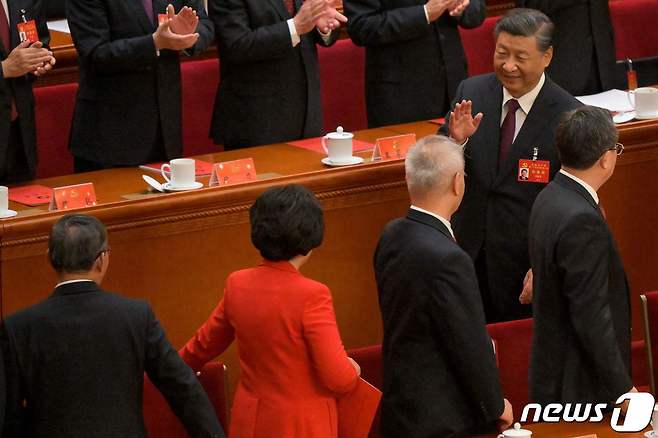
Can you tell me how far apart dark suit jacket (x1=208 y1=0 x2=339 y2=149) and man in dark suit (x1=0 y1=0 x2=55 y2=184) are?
668 mm

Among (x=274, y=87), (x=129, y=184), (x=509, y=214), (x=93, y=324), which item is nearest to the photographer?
(x=93, y=324)

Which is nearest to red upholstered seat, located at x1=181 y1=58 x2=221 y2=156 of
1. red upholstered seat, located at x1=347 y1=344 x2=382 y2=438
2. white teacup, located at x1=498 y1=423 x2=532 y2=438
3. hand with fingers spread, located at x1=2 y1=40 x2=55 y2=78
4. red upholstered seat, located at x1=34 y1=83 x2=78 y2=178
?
red upholstered seat, located at x1=34 y1=83 x2=78 y2=178

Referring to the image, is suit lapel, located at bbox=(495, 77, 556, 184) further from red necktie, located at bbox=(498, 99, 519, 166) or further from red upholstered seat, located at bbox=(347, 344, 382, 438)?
red upholstered seat, located at bbox=(347, 344, 382, 438)

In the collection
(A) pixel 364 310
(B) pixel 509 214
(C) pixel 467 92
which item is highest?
(C) pixel 467 92

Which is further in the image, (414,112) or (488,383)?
(414,112)

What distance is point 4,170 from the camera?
450 centimetres

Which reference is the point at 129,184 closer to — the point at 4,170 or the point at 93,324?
the point at 4,170

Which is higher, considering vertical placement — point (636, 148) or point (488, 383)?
point (636, 148)

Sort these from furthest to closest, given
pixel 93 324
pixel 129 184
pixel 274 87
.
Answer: pixel 274 87
pixel 129 184
pixel 93 324

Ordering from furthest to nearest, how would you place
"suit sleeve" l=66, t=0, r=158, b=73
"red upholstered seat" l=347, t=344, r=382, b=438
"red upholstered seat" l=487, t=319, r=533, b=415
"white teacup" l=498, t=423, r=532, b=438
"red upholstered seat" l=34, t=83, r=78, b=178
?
"red upholstered seat" l=34, t=83, r=78, b=178
"suit sleeve" l=66, t=0, r=158, b=73
"red upholstered seat" l=487, t=319, r=533, b=415
"red upholstered seat" l=347, t=344, r=382, b=438
"white teacup" l=498, t=423, r=532, b=438

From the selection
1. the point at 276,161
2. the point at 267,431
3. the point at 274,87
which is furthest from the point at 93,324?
the point at 274,87

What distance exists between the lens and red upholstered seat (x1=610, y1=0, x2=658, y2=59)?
21.2ft

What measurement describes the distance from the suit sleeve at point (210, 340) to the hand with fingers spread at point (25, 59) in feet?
4.48

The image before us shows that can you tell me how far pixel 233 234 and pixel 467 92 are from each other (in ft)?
2.78
